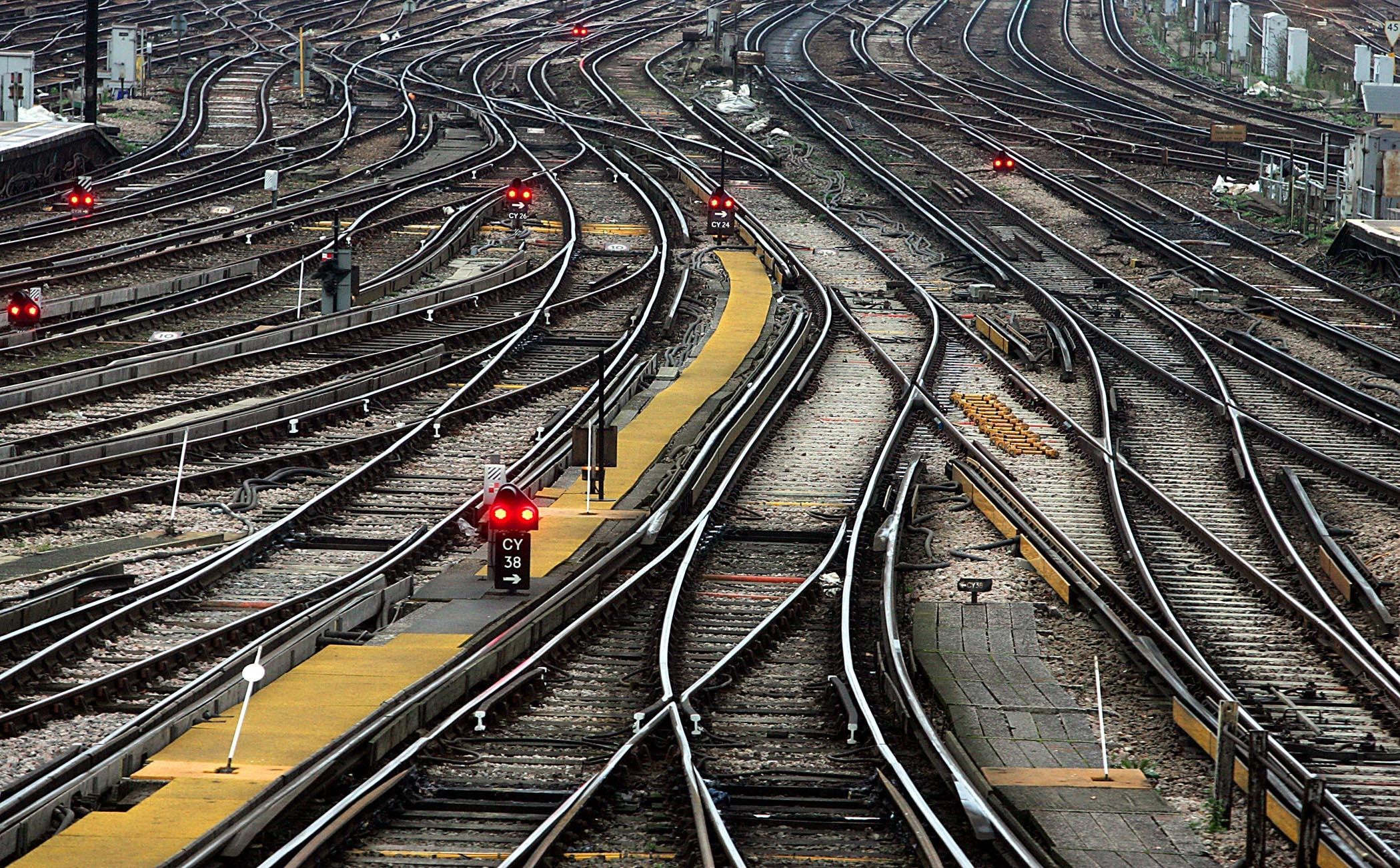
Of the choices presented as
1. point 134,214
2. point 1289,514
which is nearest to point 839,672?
point 1289,514

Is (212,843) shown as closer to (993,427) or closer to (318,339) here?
(993,427)

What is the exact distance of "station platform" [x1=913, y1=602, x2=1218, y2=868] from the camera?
1210cm

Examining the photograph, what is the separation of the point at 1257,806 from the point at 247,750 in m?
6.67

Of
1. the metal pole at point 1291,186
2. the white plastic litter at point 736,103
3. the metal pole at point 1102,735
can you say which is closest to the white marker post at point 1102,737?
the metal pole at point 1102,735

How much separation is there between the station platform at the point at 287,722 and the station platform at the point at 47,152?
2409 cm

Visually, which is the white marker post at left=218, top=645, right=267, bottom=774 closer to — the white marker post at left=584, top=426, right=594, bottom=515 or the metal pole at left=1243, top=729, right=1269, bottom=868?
the metal pole at left=1243, top=729, right=1269, bottom=868

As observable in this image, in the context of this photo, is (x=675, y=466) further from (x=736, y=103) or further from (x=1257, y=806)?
(x=736, y=103)

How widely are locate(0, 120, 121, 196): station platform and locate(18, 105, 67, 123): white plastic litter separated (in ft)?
0.64

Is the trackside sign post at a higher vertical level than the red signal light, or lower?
lower

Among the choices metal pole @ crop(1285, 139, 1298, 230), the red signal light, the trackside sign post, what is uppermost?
metal pole @ crop(1285, 139, 1298, 230)

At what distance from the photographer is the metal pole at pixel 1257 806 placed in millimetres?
11484

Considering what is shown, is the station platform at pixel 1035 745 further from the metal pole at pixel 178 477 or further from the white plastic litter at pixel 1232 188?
the white plastic litter at pixel 1232 188

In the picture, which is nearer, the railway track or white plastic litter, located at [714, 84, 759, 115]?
the railway track

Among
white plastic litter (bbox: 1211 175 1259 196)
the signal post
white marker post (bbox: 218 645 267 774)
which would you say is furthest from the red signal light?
white plastic litter (bbox: 1211 175 1259 196)
